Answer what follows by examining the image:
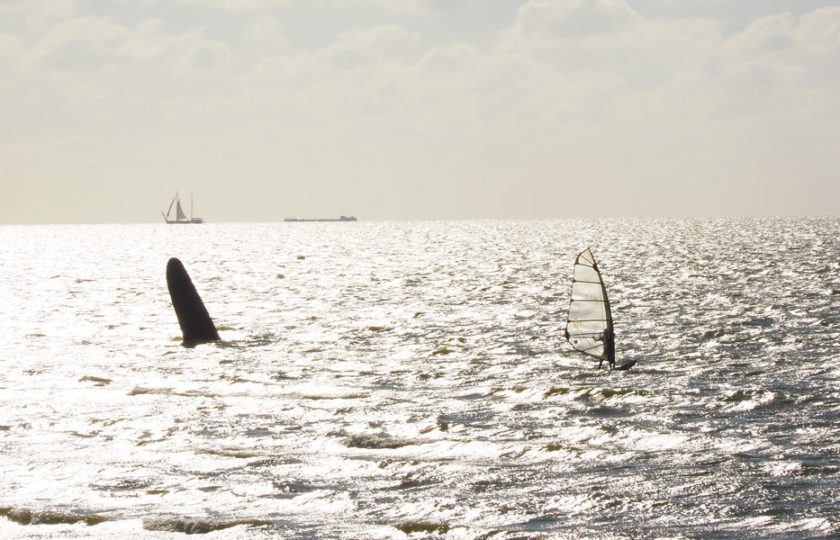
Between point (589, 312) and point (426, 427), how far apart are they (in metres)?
9.92

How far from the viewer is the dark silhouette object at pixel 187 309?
110ft

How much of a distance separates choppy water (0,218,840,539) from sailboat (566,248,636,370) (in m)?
1.12

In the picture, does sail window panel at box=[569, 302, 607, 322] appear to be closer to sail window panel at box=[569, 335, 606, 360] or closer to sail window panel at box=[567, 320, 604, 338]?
sail window panel at box=[567, 320, 604, 338]

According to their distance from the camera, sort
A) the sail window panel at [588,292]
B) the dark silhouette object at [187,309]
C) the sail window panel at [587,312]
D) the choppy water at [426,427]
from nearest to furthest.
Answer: the choppy water at [426,427] < the sail window panel at [588,292] < the sail window panel at [587,312] < the dark silhouette object at [187,309]

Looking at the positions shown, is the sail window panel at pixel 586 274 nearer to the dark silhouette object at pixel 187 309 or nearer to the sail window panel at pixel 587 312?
the sail window panel at pixel 587 312

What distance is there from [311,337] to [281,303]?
15.8 metres

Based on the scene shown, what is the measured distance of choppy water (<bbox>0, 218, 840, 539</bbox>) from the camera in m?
13.3

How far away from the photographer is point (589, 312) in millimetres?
27641

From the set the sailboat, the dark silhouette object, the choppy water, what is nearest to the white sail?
the sailboat

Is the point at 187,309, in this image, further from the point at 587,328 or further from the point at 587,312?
the point at 587,328

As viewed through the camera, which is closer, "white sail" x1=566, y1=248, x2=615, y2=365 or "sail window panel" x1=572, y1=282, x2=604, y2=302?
"white sail" x1=566, y1=248, x2=615, y2=365

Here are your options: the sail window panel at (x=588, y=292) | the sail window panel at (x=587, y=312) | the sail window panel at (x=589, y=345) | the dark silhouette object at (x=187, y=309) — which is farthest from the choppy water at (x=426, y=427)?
the sail window panel at (x=588, y=292)

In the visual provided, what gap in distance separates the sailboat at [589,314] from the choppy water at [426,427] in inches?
43.9

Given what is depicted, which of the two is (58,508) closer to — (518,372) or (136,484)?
(136,484)
